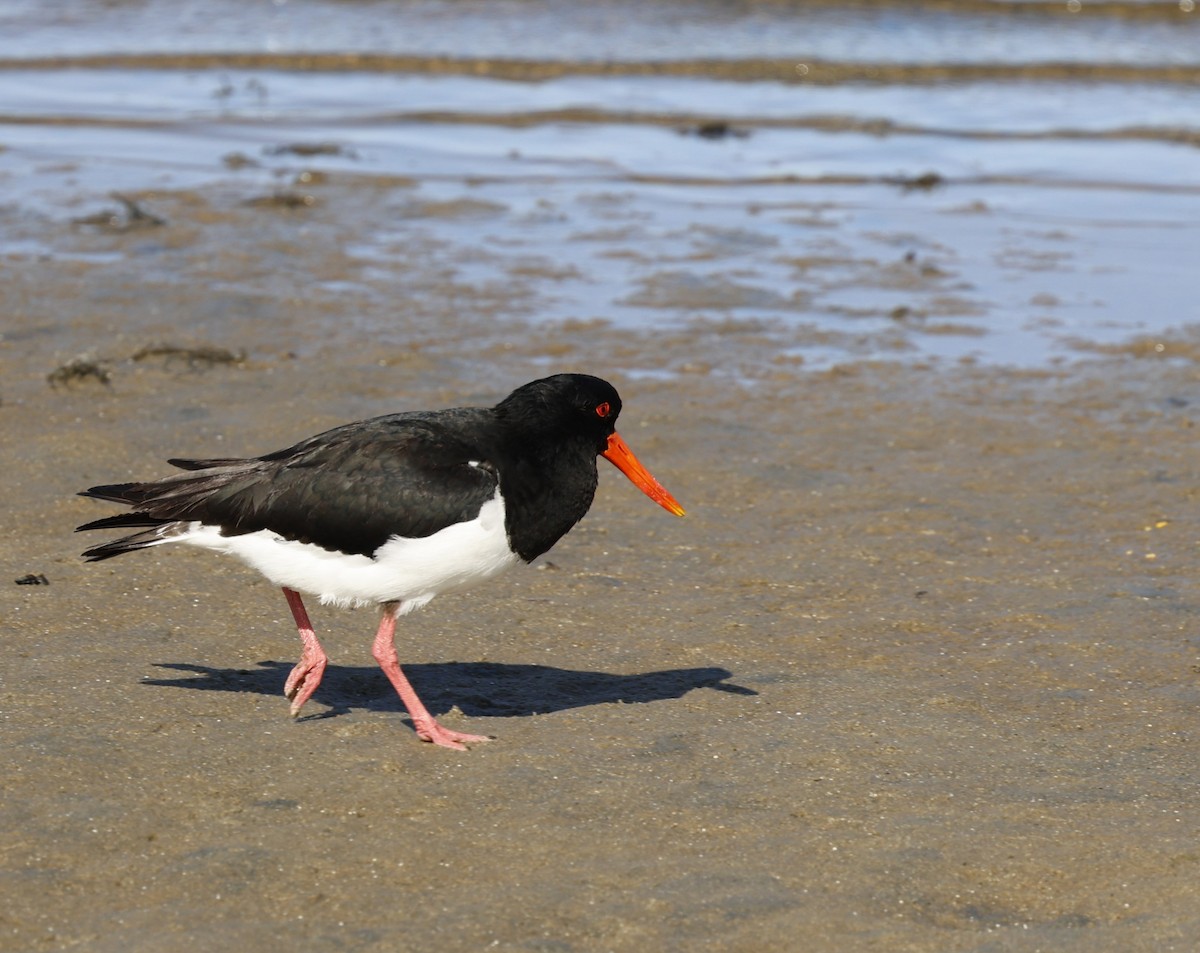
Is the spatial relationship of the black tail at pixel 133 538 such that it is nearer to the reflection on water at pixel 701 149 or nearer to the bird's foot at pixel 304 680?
the bird's foot at pixel 304 680

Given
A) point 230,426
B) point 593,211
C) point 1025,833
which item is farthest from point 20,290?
point 1025,833

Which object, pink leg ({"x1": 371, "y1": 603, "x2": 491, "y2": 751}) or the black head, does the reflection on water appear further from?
pink leg ({"x1": 371, "y1": 603, "x2": 491, "y2": 751})

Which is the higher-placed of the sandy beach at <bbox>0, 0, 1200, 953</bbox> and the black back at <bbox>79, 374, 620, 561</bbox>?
the black back at <bbox>79, 374, 620, 561</bbox>

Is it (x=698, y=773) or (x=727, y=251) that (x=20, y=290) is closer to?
(x=727, y=251)

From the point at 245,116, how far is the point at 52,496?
1047 centimetres

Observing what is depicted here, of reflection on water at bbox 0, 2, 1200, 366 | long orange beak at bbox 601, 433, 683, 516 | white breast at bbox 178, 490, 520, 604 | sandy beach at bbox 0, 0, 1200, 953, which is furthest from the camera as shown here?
reflection on water at bbox 0, 2, 1200, 366

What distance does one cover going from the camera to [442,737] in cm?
526

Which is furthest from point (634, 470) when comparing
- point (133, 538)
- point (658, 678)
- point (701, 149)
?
point (701, 149)

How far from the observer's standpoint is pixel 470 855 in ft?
14.8

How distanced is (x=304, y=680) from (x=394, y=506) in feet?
2.39

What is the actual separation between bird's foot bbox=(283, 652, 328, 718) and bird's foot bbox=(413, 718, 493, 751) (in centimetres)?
40

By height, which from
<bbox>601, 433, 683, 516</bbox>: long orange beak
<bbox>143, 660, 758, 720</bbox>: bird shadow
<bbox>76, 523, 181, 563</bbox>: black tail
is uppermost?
<bbox>601, 433, 683, 516</bbox>: long orange beak

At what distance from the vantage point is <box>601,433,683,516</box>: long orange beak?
5.90m

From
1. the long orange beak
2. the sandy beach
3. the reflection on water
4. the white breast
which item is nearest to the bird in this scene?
the white breast
